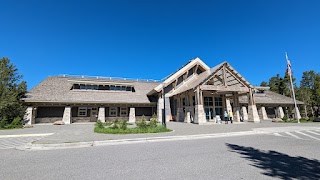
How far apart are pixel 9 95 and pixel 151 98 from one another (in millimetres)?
17798

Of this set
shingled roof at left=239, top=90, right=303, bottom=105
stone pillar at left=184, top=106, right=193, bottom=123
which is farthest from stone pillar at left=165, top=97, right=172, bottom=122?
shingled roof at left=239, top=90, right=303, bottom=105

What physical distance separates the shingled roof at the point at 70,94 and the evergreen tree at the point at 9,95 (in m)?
1.50

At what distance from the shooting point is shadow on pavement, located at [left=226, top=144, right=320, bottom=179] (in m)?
4.21

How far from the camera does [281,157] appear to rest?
5832 millimetres

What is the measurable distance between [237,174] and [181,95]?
1983 centimetres

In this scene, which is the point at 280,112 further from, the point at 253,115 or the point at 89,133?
the point at 89,133

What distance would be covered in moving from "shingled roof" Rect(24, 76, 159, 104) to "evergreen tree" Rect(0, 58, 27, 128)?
150cm

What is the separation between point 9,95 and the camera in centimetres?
1788

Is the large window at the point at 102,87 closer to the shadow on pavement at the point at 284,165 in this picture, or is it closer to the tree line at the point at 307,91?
the shadow on pavement at the point at 284,165

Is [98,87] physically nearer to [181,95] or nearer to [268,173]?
[181,95]

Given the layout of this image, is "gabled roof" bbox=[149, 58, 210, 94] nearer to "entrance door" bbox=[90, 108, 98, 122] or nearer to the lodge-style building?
the lodge-style building

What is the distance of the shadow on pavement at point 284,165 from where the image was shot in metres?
4.21

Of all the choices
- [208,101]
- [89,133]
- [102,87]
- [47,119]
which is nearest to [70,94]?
[47,119]

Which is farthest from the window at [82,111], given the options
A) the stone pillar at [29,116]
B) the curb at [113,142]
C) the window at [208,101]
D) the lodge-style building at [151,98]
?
the window at [208,101]
